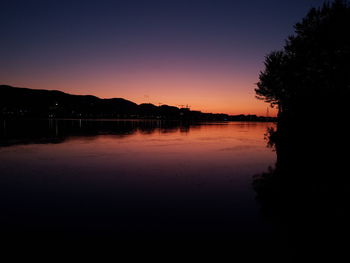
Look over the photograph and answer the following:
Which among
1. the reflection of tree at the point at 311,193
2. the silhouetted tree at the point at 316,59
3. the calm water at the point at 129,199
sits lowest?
the calm water at the point at 129,199

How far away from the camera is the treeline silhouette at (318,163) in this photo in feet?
24.2

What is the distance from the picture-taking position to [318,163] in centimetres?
1164

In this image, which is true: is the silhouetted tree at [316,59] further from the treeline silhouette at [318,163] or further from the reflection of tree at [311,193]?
the reflection of tree at [311,193]

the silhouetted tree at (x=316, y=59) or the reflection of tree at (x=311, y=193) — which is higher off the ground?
the silhouetted tree at (x=316, y=59)

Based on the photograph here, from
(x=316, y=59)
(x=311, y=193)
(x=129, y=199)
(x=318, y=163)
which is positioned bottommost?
(x=129, y=199)

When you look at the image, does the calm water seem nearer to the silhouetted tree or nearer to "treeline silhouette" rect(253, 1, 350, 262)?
"treeline silhouette" rect(253, 1, 350, 262)

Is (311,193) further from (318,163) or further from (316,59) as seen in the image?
(316,59)

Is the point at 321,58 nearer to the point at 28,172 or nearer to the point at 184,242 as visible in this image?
the point at 184,242

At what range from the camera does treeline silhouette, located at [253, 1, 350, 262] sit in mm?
7369

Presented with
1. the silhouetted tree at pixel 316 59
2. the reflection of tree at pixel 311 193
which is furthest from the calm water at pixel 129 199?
the silhouetted tree at pixel 316 59

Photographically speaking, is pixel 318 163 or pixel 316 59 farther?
pixel 316 59

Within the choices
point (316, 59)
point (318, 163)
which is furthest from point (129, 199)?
point (316, 59)

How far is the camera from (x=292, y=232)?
764cm

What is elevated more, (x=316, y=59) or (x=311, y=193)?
(x=316, y=59)
